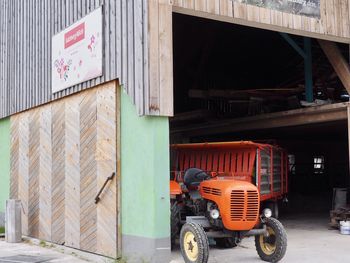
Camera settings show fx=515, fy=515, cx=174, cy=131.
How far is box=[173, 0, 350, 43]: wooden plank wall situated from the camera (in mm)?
8922

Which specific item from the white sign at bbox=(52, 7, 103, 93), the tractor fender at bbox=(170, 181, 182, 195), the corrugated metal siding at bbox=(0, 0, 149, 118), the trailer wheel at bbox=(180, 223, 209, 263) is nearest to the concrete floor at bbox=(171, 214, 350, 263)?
the trailer wheel at bbox=(180, 223, 209, 263)

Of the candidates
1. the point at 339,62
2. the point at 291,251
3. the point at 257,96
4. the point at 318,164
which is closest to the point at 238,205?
the point at 291,251

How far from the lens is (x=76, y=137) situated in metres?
10.5

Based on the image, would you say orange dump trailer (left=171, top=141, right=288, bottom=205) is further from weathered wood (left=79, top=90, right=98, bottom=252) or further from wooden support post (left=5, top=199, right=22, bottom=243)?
wooden support post (left=5, top=199, right=22, bottom=243)

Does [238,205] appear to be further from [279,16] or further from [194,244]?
[279,16]

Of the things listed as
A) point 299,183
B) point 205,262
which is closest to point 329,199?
point 299,183

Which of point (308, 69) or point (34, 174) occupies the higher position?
point (308, 69)

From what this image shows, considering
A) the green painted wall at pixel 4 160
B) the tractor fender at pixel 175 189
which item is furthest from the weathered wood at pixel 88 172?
the green painted wall at pixel 4 160

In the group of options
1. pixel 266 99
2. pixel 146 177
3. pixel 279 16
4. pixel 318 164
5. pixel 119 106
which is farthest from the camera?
pixel 318 164

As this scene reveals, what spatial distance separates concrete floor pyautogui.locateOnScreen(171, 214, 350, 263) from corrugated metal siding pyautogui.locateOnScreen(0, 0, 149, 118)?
3.08 metres

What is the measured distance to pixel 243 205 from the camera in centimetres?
838

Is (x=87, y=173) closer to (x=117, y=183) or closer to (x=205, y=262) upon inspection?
(x=117, y=183)

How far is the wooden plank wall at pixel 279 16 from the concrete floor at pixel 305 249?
4.26 metres

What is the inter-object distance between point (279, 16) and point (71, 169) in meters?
5.18
